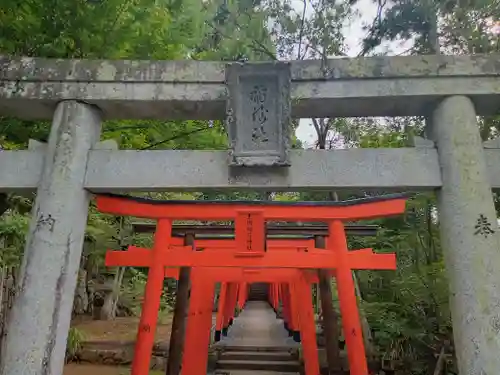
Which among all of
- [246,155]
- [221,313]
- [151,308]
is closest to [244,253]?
[151,308]

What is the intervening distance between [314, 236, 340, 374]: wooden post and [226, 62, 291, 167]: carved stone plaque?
Answer: 5290mm

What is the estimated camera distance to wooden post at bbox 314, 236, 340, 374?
26.9ft

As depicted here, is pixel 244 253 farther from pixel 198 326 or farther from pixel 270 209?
pixel 198 326

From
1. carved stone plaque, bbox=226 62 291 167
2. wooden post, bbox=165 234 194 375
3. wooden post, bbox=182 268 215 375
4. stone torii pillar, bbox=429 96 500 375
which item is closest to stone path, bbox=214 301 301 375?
wooden post, bbox=182 268 215 375

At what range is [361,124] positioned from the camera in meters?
12.7

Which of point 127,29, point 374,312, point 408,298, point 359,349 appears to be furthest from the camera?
point 374,312

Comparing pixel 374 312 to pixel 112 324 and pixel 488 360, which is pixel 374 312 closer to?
pixel 488 360

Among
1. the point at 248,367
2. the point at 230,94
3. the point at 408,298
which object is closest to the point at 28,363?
the point at 230,94

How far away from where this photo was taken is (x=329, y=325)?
8445 mm

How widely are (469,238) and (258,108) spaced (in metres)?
2.21

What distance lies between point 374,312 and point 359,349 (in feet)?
14.1

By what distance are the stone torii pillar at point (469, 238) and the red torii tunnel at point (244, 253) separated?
82.5 inches

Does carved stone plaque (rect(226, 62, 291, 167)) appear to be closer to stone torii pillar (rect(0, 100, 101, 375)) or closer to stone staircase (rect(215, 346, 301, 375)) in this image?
stone torii pillar (rect(0, 100, 101, 375))

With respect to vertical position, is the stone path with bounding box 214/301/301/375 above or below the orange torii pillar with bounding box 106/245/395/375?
below
